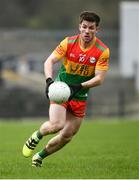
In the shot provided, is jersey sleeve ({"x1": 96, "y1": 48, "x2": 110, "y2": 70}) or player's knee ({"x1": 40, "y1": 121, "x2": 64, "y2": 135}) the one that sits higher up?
jersey sleeve ({"x1": 96, "y1": 48, "x2": 110, "y2": 70})

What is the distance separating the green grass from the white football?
993 millimetres

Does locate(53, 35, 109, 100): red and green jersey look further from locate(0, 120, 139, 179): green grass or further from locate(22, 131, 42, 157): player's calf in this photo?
locate(0, 120, 139, 179): green grass

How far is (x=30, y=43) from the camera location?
40375mm

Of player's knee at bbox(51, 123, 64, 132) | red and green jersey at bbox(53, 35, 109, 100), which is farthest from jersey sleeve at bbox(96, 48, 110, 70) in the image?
player's knee at bbox(51, 123, 64, 132)

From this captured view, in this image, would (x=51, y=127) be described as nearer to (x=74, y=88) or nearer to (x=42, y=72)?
(x=74, y=88)

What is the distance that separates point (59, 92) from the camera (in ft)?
38.1

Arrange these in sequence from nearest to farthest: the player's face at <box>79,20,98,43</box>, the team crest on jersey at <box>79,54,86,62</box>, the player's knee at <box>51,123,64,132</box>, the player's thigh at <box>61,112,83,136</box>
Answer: the player's knee at <box>51,123,64,132</box>, the player's face at <box>79,20,98,43</box>, the team crest on jersey at <box>79,54,86,62</box>, the player's thigh at <box>61,112,83,136</box>

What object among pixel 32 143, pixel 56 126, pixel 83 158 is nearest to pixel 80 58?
pixel 56 126

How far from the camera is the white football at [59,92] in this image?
11.6m

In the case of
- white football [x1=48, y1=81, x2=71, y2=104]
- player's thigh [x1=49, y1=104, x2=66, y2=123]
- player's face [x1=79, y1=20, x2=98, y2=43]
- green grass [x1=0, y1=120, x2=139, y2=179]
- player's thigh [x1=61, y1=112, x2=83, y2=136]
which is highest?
player's face [x1=79, y1=20, x2=98, y2=43]

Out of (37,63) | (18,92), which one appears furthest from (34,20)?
(18,92)

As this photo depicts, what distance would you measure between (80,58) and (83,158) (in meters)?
2.65

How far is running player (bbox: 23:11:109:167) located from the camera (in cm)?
1198

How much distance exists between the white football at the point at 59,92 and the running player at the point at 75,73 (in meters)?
0.20
